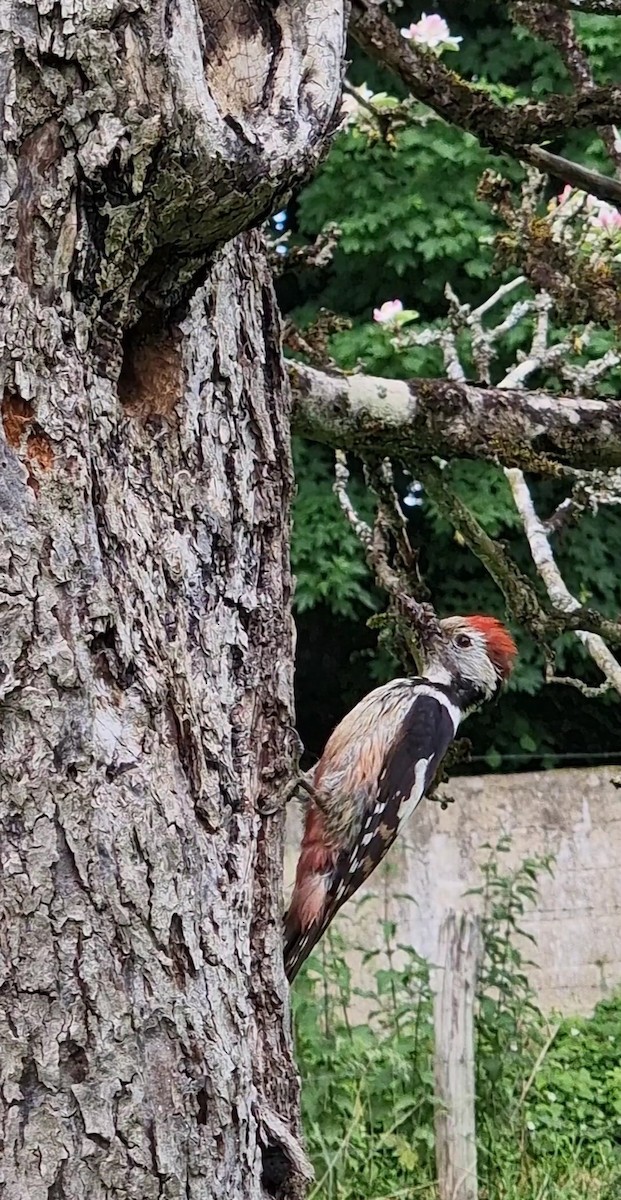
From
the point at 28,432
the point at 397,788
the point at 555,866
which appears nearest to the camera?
the point at 28,432

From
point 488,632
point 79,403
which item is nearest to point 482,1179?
point 488,632

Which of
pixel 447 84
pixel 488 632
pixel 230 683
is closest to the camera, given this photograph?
pixel 230 683

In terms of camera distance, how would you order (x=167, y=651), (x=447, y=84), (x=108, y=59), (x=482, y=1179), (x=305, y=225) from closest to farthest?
(x=108, y=59) → (x=167, y=651) → (x=447, y=84) → (x=482, y=1179) → (x=305, y=225)

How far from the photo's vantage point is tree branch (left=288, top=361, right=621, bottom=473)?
2.24 metres

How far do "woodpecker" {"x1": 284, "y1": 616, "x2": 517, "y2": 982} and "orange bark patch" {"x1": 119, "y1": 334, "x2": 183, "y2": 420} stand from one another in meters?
1.31

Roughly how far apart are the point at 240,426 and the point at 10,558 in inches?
16.3

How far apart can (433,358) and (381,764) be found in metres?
4.32

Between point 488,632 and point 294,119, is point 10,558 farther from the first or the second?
point 488,632

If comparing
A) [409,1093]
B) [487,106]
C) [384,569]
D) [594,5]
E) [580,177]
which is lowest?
[409,1093]

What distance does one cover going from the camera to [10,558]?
45.6 inches

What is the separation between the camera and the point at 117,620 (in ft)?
4.02

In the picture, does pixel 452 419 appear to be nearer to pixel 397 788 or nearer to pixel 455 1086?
pixel 397 788

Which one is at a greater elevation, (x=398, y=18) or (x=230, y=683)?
(x=398, y=18)

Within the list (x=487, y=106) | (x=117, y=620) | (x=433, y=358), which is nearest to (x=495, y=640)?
(x=487, y=106)
